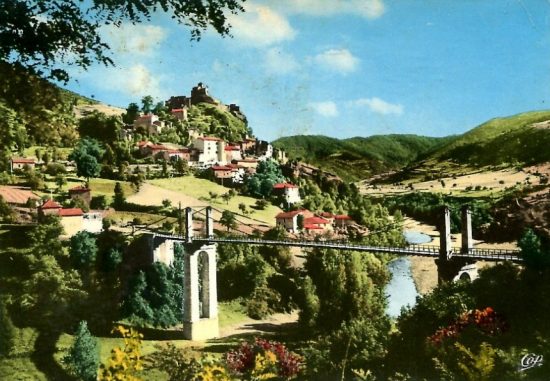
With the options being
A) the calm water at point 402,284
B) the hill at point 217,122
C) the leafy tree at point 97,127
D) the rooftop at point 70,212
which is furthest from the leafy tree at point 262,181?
the hill at point 217,122

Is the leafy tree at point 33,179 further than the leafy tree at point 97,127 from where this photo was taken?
Yes

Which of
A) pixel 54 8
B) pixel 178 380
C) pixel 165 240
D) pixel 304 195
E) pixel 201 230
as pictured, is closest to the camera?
pixel 54 8

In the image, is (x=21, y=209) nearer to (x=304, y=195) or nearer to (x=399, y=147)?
(x=304, y=195)

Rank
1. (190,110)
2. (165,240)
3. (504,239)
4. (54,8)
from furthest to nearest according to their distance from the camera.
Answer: (190,110) < (165,240) < (504,239) < (54,8)

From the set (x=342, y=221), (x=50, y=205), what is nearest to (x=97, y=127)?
(x=50, y=205)

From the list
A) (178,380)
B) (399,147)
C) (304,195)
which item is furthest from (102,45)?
(399,147)

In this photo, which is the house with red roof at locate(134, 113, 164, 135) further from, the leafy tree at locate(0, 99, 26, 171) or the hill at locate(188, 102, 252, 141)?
the leafy tree at locate(0, 99, 26, 171)

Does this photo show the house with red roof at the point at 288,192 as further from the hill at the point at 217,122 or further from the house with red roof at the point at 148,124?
the hill at the point at 217,122

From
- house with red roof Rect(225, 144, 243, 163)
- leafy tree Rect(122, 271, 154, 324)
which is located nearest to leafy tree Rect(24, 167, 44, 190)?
leafy tree Rect(122, 271, 154, 324)
